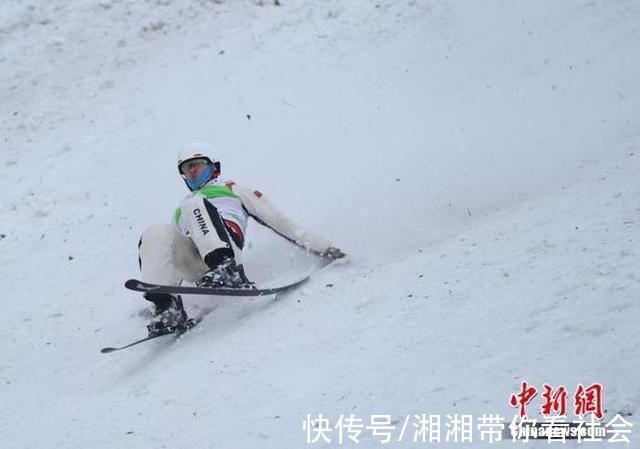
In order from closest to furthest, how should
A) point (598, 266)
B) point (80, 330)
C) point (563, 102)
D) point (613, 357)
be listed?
point (613, 357)
point (598, 266)
point (80, 330)
point (563, 102)

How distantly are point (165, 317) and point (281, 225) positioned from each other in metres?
1.18

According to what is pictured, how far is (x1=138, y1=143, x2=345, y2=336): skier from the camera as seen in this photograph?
17.5ft

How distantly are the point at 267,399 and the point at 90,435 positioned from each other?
97 cm

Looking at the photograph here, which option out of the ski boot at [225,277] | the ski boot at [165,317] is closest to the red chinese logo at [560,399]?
the ski boot at [225,277]

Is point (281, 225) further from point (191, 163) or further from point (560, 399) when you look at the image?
point (560, 399)

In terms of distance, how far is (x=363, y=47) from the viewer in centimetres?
910

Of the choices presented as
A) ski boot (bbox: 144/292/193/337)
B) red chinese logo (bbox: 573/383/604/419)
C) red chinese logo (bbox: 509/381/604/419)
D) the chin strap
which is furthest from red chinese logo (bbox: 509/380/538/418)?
the chin strap

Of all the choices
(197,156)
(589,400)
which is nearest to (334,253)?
(197,156)

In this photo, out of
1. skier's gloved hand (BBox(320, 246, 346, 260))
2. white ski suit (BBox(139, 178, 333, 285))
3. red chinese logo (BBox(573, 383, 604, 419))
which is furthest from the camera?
skier's gloved hand (BBox(320, 246, 346, 260))

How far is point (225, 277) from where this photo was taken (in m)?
5.32

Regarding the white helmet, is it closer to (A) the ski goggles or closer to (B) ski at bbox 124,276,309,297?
(A) the ski goggles

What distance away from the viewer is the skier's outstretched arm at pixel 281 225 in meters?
5.82

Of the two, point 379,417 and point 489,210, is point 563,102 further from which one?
point 379,417

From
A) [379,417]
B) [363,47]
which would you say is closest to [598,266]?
[379,417]
